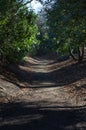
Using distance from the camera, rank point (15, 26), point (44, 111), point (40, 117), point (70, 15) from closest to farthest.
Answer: point (70, 15), point (40, 117), point (44, 111), point (15, 26)

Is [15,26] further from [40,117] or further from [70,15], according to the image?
[40,117]

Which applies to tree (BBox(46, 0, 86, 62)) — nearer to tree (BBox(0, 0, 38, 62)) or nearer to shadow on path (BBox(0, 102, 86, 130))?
shadow on path (BBox(0, 102, 86, 130))

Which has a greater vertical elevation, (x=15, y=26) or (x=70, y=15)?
(x=15, y=26)

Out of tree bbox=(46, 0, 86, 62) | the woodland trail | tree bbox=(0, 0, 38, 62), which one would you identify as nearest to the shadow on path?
the woodland trail

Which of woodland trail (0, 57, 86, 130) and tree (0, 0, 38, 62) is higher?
tree (0, 0, 38, 62)

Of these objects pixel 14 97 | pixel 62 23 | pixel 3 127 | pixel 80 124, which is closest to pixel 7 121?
pixel 3 127

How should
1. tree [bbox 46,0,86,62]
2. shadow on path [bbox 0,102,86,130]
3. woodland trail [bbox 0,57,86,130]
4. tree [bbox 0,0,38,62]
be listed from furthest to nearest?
tree [bbox 0,0,38,62] → tree [bbox 46,0,86,62] → woodland trail [bbox 0,57,86,130] → shadow on path [bbox 0,102,86,130]

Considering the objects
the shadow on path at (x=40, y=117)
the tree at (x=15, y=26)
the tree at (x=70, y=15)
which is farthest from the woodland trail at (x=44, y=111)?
the tree at (x=15, y=26)

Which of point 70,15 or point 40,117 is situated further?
point 40,117

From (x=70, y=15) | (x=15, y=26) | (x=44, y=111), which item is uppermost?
(x=15, y=26)

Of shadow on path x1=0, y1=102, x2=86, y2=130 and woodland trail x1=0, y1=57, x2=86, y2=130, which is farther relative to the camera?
woodland trail x1=0, y1=57, x2=86, y2=130

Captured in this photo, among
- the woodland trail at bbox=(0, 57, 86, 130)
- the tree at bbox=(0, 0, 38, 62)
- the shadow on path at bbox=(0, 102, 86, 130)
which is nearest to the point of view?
the shadow on path at bbox=(0, 102, 86, 130)

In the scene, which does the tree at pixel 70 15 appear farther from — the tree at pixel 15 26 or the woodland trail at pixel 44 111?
the tree at pixel 15 26

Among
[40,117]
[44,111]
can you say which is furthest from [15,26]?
[40,117]
